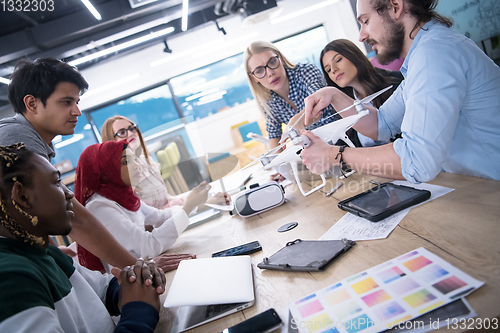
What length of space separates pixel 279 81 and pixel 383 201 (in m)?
1.46

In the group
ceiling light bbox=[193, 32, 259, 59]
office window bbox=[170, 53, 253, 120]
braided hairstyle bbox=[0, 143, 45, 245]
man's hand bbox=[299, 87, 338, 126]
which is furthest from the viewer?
office window bbox=[170, 53, 253, 120]

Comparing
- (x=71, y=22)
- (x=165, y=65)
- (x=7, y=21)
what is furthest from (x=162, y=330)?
(x=165, y=65)

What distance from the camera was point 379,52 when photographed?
1.27 m

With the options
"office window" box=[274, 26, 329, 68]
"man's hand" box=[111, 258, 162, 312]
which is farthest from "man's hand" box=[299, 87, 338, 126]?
"office window" box=[274, 26, 329, 68]

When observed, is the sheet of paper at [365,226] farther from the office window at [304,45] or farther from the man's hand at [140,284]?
the office window at [304,45]

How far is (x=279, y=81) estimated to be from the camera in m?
A: 2.29

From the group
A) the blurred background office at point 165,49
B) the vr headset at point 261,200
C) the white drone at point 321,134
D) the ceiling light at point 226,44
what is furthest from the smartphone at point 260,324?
the ceiling light at point 226,44

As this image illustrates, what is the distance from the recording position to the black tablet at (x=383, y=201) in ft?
3.27

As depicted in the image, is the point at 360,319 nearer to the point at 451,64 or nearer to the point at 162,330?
the point at 162,330

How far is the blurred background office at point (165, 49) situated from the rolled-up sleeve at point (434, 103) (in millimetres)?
3046

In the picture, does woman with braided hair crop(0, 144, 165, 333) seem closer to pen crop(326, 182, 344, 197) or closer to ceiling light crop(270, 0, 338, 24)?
pen crop(326, 182, 344, 197)

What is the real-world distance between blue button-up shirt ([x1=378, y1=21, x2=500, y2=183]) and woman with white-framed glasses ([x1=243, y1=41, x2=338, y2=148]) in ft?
3.59

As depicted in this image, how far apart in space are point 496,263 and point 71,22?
640 centimetres

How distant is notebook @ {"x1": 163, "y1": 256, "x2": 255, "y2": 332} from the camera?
816 millimetres
